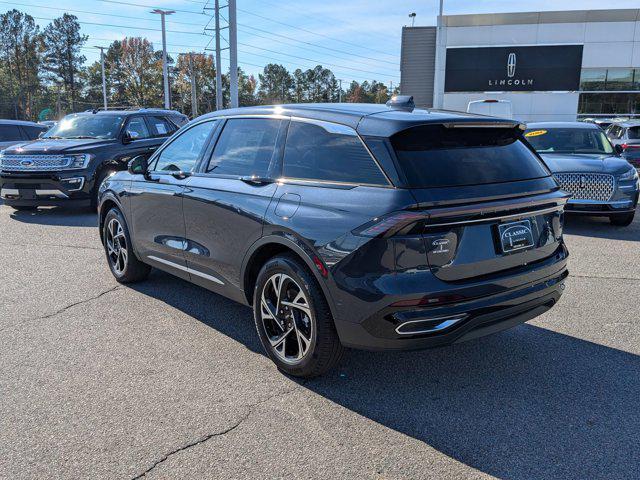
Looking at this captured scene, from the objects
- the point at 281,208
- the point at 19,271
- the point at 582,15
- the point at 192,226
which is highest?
the point at 582,15

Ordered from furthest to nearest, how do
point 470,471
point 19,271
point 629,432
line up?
point 19,271
point 629,432
point 470,471

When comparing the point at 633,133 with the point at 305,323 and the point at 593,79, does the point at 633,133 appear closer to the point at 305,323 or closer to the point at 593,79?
the point at 305,323

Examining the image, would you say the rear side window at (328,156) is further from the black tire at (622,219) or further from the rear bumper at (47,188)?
the rear bumper at (47,188)

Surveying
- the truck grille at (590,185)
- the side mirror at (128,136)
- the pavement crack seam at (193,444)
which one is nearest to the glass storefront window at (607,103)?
the truck grille at (590,185)

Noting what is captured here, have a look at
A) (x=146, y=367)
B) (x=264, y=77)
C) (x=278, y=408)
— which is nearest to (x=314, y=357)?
(x=278, y=408)

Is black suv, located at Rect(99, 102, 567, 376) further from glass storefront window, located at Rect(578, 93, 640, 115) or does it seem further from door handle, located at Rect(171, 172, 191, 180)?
glass storefront window, located at Rect(578, 93, 640, 115)

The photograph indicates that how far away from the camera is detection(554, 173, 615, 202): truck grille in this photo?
27.8ft

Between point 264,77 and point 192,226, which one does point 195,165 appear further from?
point 264,77

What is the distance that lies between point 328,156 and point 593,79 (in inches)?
1286

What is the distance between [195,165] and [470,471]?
10.6 ft

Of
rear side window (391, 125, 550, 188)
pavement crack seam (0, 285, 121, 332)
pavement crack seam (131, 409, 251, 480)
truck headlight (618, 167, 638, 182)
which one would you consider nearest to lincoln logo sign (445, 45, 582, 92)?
truck headlight (618, 167, 638, 182)

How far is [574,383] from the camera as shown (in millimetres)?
3578

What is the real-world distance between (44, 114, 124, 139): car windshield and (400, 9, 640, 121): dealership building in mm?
24135

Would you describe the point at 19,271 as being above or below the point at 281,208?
below
